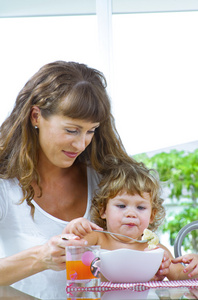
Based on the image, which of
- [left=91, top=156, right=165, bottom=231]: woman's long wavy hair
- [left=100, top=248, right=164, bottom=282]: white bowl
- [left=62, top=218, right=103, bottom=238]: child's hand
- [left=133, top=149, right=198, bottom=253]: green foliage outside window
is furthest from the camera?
[left=133, top=149, right=198, bottom=253]: green foliage outside window

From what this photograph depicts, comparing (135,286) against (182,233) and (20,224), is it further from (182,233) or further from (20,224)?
(20,224)

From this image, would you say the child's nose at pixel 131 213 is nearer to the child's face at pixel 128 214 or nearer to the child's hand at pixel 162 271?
the child's face at pixel 128 214

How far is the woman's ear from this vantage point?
1751 mm

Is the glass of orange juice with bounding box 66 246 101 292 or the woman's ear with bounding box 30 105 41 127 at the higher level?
the woman's ear with bounding box 30 105 41 127

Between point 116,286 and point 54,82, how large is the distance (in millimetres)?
872

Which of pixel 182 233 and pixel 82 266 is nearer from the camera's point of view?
pixel 82 266

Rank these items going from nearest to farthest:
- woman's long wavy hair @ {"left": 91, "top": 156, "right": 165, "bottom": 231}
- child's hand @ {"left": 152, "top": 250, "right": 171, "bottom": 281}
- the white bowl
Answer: the white bowl → child's hand @ {"left": 152, "top": 250, "right": 171, "bottom": 281} → woman's long wavy hair @ {"left": 91, "top": 156, "right": 165, "bottom": 231}

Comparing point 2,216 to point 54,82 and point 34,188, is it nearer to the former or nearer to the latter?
point 34,188

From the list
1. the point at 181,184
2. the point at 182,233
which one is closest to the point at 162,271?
the point at 182,233

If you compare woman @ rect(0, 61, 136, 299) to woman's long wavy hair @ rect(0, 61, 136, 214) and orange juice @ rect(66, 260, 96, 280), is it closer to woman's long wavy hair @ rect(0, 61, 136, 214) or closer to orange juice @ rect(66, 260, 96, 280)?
woman's long wavy hair @ rect(0, 61, 136, 214)

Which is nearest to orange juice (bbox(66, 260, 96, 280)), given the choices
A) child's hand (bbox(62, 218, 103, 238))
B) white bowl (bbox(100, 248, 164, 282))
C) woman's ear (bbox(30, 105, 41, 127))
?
white bowl (bbox(100, 248, 164, 282))

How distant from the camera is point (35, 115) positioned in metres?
1.78

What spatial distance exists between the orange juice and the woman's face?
2.17 feet

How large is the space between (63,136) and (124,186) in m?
0.32
